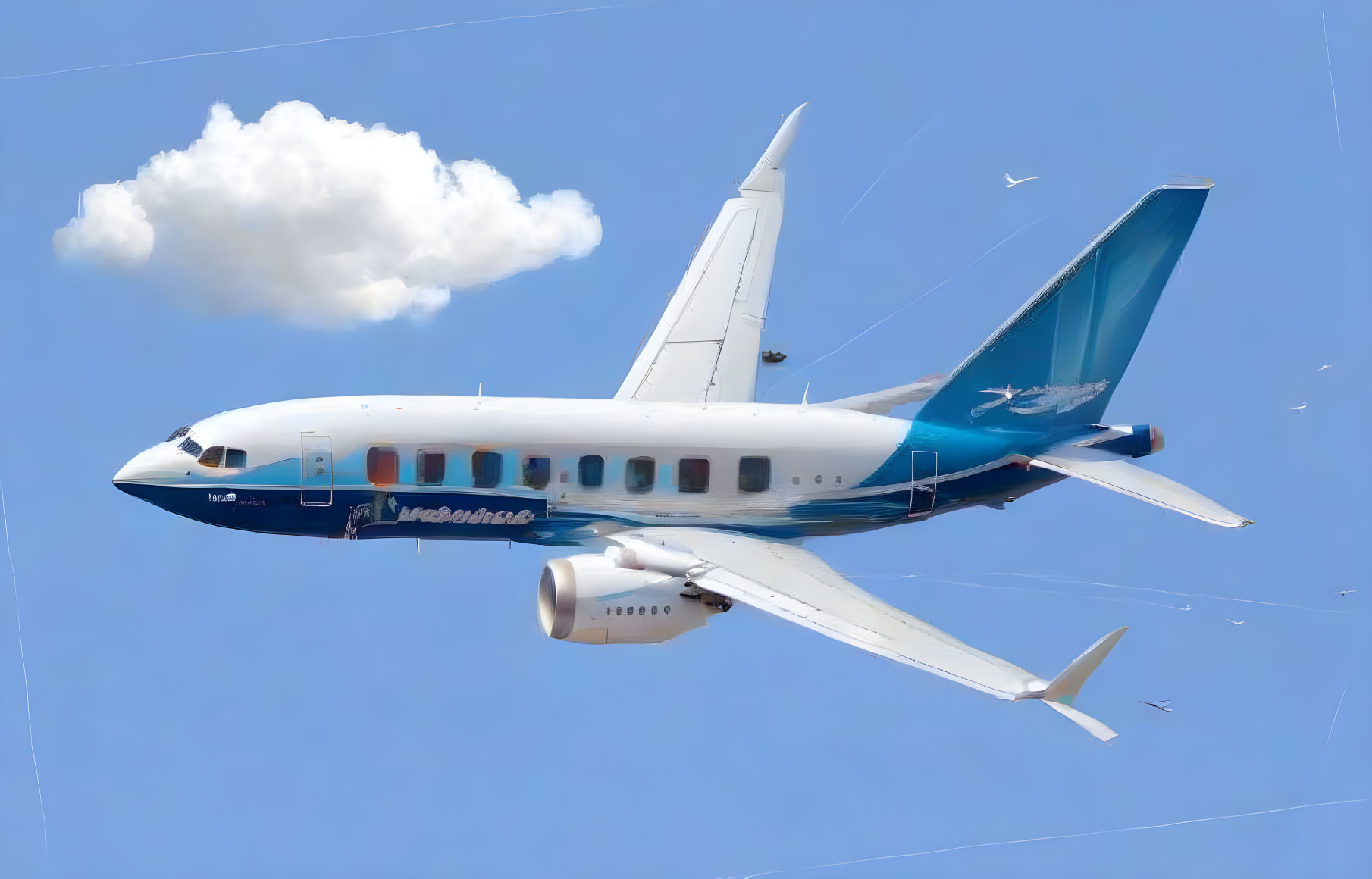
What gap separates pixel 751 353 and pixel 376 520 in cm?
1228

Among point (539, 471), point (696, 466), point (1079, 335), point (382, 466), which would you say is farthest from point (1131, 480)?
point (382, 466)

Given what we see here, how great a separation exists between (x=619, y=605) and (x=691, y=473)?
4647 millimetres

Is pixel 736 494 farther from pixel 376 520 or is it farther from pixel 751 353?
pixel 376 520

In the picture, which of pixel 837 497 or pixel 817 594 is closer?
pixel 817 594

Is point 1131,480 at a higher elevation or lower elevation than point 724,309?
lower

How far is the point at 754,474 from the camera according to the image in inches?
1672

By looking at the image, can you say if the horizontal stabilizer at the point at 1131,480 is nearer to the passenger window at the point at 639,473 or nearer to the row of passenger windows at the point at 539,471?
the row of passenger windows at the point at 539,471

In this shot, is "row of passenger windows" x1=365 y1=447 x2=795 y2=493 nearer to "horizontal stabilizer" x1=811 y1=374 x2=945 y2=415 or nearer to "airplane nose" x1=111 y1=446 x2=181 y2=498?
"airplane nose" x1=111 y1=446 x2=181 y2=498

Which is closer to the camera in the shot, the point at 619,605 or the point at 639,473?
the point at 619,605

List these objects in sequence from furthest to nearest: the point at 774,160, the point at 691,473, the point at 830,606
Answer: the point at 774,160
the point at 691,473
the point at 830,606

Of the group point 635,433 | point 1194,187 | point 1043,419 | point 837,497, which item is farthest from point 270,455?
point 1194,187

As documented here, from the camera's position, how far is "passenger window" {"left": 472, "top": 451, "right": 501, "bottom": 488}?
136 ft

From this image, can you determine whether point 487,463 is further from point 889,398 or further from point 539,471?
point 889,398

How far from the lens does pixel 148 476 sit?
4134cm
